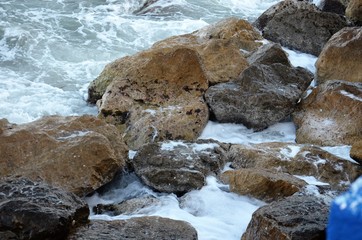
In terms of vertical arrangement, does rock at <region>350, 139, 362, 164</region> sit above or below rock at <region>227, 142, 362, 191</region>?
above

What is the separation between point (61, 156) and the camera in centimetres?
412

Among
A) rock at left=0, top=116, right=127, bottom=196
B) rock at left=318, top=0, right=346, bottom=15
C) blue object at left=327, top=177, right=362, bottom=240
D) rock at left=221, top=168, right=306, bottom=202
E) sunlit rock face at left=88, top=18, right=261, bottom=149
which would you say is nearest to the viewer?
blue object at left=327, top=177, right=362, bottom=240

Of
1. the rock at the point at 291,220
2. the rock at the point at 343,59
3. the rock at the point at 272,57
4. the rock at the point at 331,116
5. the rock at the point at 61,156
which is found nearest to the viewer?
the rock at the point at 291,220

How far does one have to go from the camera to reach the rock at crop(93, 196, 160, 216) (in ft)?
12.5

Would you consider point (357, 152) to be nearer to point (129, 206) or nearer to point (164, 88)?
point (129, 206)

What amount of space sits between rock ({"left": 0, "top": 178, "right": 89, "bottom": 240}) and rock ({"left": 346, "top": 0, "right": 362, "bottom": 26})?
6.27m

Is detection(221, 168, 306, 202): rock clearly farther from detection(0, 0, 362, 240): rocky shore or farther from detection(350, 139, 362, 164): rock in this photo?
detection(350, 139, 362, 164): rock

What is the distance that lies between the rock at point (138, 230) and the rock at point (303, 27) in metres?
4.90

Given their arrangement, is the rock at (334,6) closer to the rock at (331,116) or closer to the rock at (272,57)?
the rock at (272,57)

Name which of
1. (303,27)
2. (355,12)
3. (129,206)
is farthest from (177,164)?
(355,12)

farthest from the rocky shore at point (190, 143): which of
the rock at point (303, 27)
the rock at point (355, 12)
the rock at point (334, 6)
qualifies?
the rock at point (334, 6)

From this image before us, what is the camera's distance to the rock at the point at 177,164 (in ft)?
13.5

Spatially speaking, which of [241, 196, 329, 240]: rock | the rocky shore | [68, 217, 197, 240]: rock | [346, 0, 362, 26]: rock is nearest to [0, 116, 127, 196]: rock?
the rocky shore

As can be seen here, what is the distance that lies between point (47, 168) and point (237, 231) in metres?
1.69
